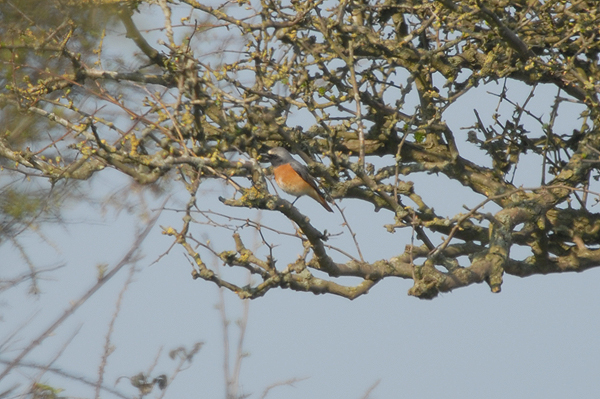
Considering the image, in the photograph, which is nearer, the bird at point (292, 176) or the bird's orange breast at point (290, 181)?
the bird at point (292, 176)

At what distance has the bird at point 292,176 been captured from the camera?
551 centimetres

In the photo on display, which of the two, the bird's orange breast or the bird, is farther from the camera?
the bird's orange breast

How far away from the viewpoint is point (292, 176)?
19.5 feet

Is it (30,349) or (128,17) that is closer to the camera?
(30,349)

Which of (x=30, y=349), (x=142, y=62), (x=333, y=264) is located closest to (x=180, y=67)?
(x=333, y=264)

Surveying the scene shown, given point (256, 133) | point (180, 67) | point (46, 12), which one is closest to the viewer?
point (180, 67)

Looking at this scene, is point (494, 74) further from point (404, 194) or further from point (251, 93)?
point (251, 93)

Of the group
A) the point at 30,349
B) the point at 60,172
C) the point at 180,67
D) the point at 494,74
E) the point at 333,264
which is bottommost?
the point at 30,349

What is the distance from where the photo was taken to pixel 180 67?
3582mm

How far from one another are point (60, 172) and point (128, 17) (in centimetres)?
112

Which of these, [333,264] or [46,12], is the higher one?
[46,12]

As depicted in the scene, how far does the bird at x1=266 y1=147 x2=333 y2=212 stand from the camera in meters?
5.51

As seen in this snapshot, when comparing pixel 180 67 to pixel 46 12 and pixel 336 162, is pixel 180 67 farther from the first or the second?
pixel 336 162

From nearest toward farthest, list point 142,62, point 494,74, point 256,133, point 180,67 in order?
point 180,67
point 256,133
point 494,74
point 142,62
